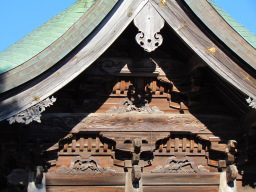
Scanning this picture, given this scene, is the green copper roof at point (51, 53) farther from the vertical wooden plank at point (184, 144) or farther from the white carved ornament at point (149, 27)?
the vertical wooden plank at point (184, 144)

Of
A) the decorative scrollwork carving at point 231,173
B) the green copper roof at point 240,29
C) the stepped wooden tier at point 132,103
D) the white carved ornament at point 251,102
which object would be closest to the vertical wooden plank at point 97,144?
the stepped wooden tier at point 132,103

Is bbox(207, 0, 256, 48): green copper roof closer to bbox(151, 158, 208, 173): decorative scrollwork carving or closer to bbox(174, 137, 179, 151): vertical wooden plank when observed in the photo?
bbox(174, 137, 179, 151): vertical wooden plank

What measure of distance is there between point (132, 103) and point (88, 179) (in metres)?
0.93

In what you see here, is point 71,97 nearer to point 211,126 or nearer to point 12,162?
point 12,162

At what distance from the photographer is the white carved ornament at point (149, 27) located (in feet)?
18.0

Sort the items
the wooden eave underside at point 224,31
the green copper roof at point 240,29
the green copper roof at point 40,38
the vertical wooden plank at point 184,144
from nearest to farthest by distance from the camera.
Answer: the wooden eave underside at point 224,31 → the green copper roof at point 40,38 → the vertical wooden plank at point 184,144 → the green copper roof at point 240,29

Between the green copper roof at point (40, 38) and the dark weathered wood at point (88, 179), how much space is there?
1184mm

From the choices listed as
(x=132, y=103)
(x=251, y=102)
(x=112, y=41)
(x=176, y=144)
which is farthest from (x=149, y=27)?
(x=176, y=144)

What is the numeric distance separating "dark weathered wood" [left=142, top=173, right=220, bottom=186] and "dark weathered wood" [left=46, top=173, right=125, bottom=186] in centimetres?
27

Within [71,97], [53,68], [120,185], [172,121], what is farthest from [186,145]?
[53,68]

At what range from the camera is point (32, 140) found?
5.80 m

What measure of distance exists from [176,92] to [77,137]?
1.14 m

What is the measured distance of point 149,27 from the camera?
18.1ft

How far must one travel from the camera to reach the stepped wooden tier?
5.39 metres
